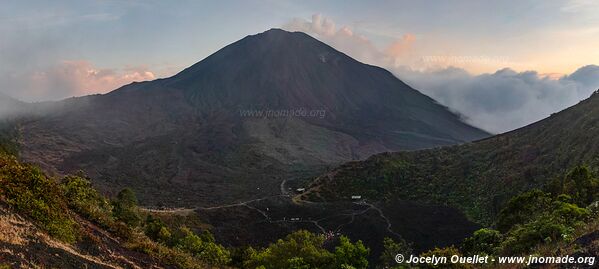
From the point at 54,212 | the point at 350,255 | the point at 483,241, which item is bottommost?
the point at 350,255

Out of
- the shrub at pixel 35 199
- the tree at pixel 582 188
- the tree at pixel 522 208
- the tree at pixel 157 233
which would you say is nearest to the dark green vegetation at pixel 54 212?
the shrub at pixel 35 199

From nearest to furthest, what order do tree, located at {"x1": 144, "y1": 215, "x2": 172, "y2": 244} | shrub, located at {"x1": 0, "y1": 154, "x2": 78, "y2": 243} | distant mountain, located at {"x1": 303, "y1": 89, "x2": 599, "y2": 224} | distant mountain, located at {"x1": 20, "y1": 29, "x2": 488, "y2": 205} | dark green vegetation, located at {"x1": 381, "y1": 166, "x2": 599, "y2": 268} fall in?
dark green vegetation, located at {"x1": 381, "y1": 166, "x2": 599, "y2": 268}, shrub, located at {"x1": 0, "y1": 154, "x2": 78, "y2": 243}, tree, located at {"x1": 144, "y1": 215, "x2": 172, "y2": 244}, distant mountain, located at {"x1": 303, "y1": 89, "x2": 599, "y2": 224}, distant mountain, located at {"x1": 20, "y1": 29, "x2": 488, "y2": 205}

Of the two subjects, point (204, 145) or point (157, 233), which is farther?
point (204, 145)

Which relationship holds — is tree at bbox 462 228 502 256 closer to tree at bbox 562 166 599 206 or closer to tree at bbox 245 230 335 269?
tree at bbox 562 166 599 206

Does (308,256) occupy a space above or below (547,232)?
below

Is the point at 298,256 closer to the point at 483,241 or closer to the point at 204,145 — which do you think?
the point at 483,241

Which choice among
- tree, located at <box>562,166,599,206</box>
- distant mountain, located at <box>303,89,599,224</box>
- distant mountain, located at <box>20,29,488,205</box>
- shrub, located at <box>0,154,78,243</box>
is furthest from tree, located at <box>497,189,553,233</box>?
distant mountain, located at <box>20,29,488,205</box>

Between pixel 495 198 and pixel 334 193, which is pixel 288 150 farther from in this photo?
pixel 495 198

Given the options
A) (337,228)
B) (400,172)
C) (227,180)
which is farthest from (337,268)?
(227,180)

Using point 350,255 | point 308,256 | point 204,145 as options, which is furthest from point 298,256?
point 204,145
